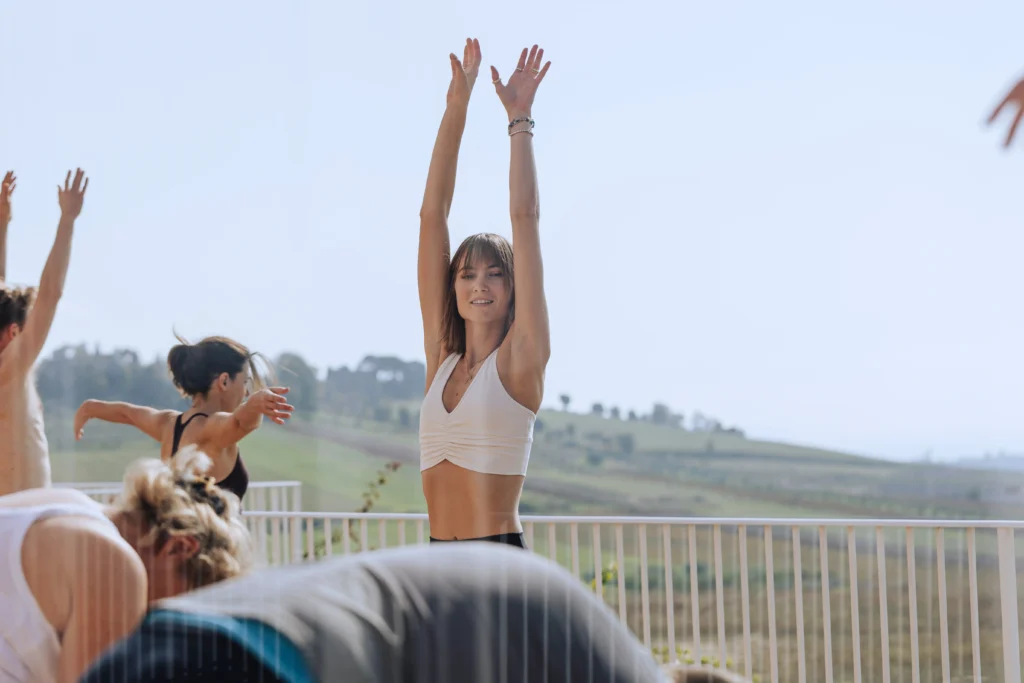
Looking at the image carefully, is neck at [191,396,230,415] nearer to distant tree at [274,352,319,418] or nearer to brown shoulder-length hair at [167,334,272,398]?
brown shoulder-length hair at [167,334,272,398]

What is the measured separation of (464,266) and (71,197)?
1193 millimetres

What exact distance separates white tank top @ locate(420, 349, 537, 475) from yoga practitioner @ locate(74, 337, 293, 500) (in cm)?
76

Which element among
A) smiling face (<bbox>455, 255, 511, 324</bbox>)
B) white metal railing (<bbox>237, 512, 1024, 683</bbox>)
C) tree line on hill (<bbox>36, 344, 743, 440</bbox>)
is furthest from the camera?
tree line on hill (<bbox>36, 344, 743, 440</bbox>)

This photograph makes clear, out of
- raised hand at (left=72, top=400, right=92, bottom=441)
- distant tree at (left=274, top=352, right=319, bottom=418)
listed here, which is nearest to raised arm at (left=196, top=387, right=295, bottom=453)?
raised hand at (left=72, top=400, right=92, bottom=441)

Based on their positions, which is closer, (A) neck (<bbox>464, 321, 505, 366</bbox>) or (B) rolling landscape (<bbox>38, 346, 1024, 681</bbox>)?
(A) neck (<bbox>464, 321, 505, 366</bbox>)

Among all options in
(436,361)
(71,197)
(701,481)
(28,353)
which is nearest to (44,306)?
(28,353)

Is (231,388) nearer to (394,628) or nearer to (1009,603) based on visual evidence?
(394,628)

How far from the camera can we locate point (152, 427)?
8.96 feet

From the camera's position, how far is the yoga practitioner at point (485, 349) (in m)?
1.78

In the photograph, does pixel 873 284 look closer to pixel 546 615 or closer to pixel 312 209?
pixel 312 209

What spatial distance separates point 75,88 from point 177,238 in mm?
866

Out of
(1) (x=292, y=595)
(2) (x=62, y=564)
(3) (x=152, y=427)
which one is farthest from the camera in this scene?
(3) (x=152, y=427)

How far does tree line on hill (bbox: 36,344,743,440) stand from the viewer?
13.5 feet

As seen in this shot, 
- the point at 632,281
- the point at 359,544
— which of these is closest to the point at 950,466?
the point at 632,281
